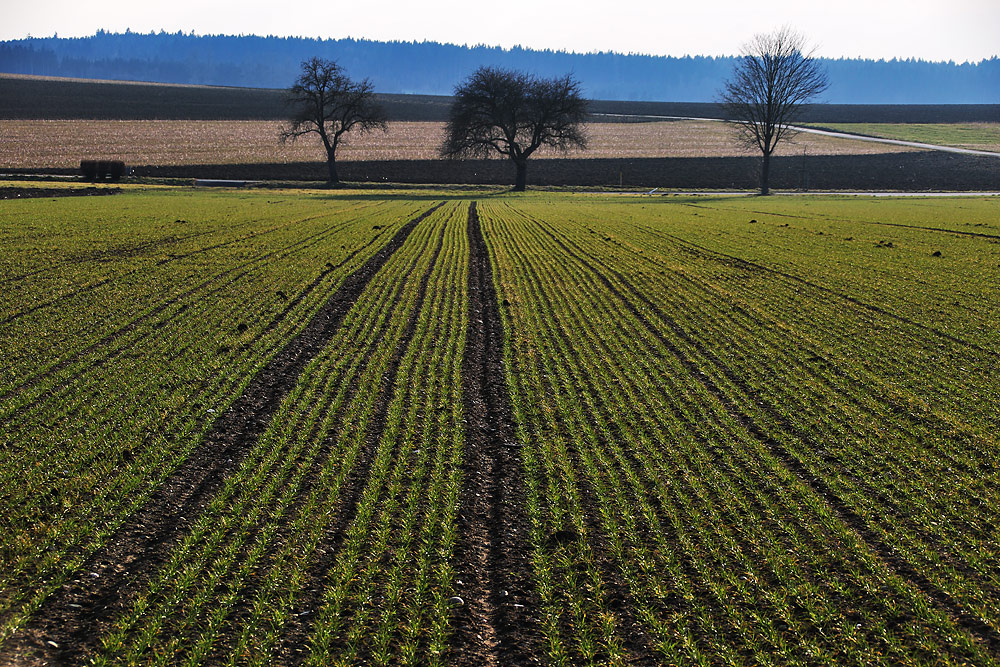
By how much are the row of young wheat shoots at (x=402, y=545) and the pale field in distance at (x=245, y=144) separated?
75180mm

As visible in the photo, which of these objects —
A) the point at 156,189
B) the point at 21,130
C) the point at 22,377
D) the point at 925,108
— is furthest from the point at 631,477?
the point at 925,108

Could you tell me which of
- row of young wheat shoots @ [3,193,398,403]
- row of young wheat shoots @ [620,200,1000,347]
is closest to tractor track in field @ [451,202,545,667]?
row of young wheat shoots @ [3,193,398,403]

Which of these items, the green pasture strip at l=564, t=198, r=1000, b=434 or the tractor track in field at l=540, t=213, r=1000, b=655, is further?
the green pasture strip at l=564, t=198, r=1000, b=434

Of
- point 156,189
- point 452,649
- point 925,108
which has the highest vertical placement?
point 925,108

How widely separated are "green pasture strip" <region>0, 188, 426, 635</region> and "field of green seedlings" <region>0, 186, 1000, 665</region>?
5 cm

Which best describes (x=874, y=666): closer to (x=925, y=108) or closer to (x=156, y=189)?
(x=156, y=189)

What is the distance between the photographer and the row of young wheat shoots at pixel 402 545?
207 inches

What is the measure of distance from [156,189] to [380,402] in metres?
58.8

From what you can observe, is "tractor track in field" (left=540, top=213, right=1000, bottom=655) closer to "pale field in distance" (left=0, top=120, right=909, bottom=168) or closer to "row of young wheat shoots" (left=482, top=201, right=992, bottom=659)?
"row of young wheat shoots" (left=482, top=201, right=992, bottom=659)

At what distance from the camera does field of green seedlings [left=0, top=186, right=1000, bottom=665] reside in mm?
5414

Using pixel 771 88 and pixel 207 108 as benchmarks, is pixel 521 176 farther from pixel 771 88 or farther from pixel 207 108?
pixel 207 108

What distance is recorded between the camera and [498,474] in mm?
7926

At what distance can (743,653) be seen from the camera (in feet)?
16.9

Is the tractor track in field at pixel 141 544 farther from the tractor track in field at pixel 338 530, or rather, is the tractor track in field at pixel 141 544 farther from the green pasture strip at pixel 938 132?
the green pasture strip at pixel 938 132
